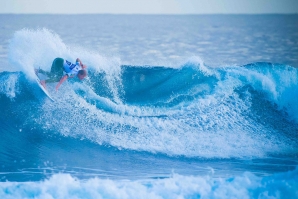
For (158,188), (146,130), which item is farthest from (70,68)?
(158,188)

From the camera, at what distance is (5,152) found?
377 centimetres

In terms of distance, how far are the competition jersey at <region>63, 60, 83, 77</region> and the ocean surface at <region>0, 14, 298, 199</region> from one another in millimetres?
396

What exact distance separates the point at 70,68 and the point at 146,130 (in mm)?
1610

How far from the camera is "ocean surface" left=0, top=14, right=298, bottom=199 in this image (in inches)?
125

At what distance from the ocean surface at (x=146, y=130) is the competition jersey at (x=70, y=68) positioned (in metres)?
0.40

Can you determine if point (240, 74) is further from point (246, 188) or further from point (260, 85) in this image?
point (246, 188)

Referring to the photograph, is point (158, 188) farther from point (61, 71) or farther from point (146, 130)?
point (61, 71)

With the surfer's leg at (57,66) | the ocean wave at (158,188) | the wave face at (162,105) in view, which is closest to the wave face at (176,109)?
the wave face at (162,105)

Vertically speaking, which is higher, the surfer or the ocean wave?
the surfer

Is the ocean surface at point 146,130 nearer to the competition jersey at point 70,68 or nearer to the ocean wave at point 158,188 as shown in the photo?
the ocean wave at point 158,188

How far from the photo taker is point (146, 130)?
4.35 m

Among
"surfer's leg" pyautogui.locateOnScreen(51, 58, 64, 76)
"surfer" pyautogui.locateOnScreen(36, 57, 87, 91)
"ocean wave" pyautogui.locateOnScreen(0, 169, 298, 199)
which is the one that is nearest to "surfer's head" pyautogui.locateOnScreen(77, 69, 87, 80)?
"surfer" pyautogui.locateOnScreen(36, 57, 87, 91)

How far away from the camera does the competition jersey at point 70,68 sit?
4.72 meters

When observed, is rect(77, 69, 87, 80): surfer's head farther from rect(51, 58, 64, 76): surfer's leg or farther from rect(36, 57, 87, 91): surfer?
rect(51, 58, 64, 76): surfer's leg
